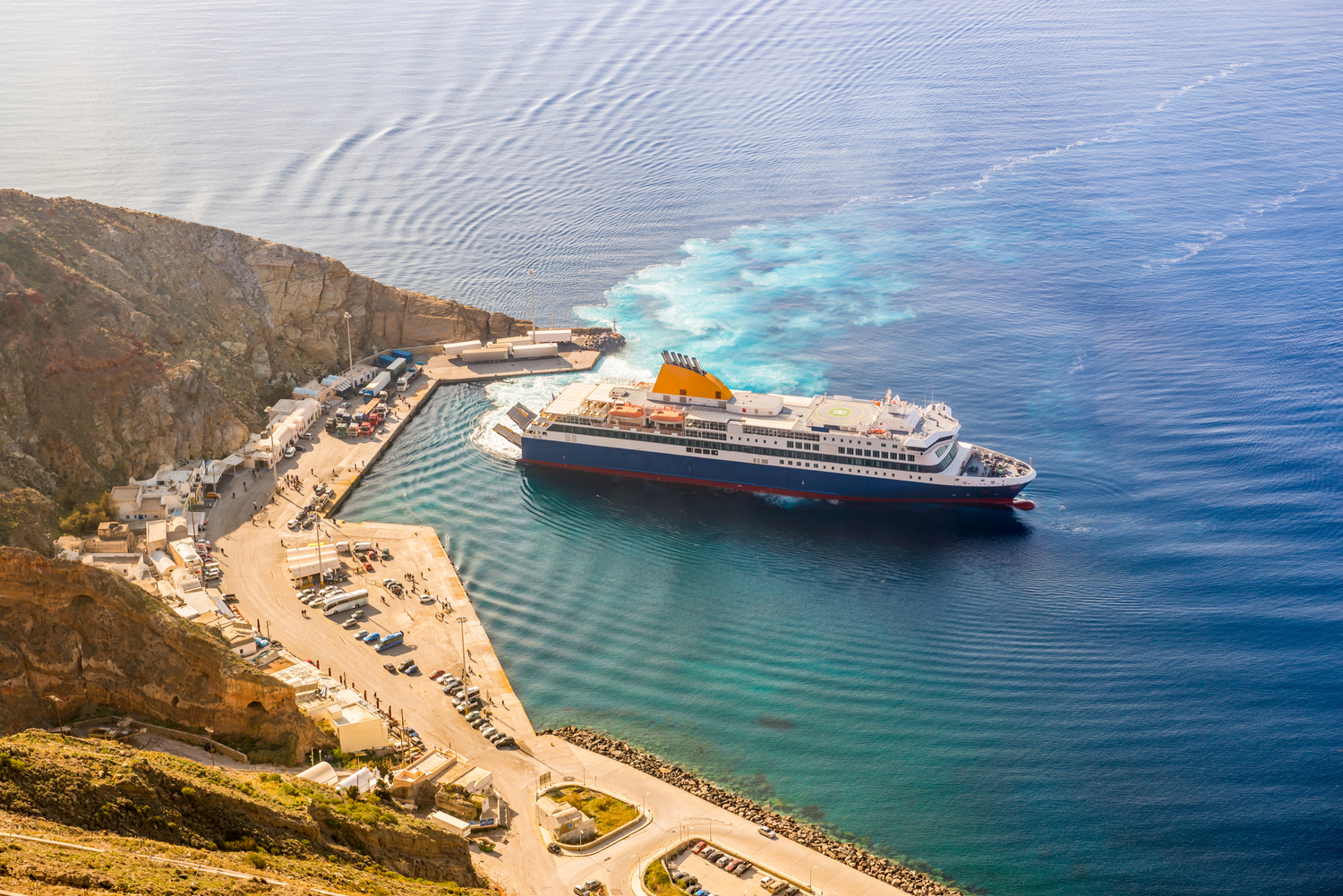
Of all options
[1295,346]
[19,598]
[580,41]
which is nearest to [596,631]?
[19,598]

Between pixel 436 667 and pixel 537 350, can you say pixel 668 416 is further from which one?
pixel 436 667

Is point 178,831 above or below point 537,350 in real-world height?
below

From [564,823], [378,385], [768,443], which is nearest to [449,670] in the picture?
[564,823]

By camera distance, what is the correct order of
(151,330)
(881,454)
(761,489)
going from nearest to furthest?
(881,454)
(151,330)
(761,489)

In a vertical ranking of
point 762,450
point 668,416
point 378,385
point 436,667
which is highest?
point 668,416

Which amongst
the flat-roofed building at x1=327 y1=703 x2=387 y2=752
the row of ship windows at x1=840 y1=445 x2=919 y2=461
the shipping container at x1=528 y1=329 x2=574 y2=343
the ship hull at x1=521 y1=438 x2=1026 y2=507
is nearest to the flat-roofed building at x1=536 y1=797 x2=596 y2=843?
the flat-roofed building at x1=327 y1=703 x2=387 y2=752

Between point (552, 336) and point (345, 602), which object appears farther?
point (552, 336)

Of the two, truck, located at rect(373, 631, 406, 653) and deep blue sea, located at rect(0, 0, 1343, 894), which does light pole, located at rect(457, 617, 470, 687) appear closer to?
deep blue sea, located at rect(0, 0, 1343, 894)
